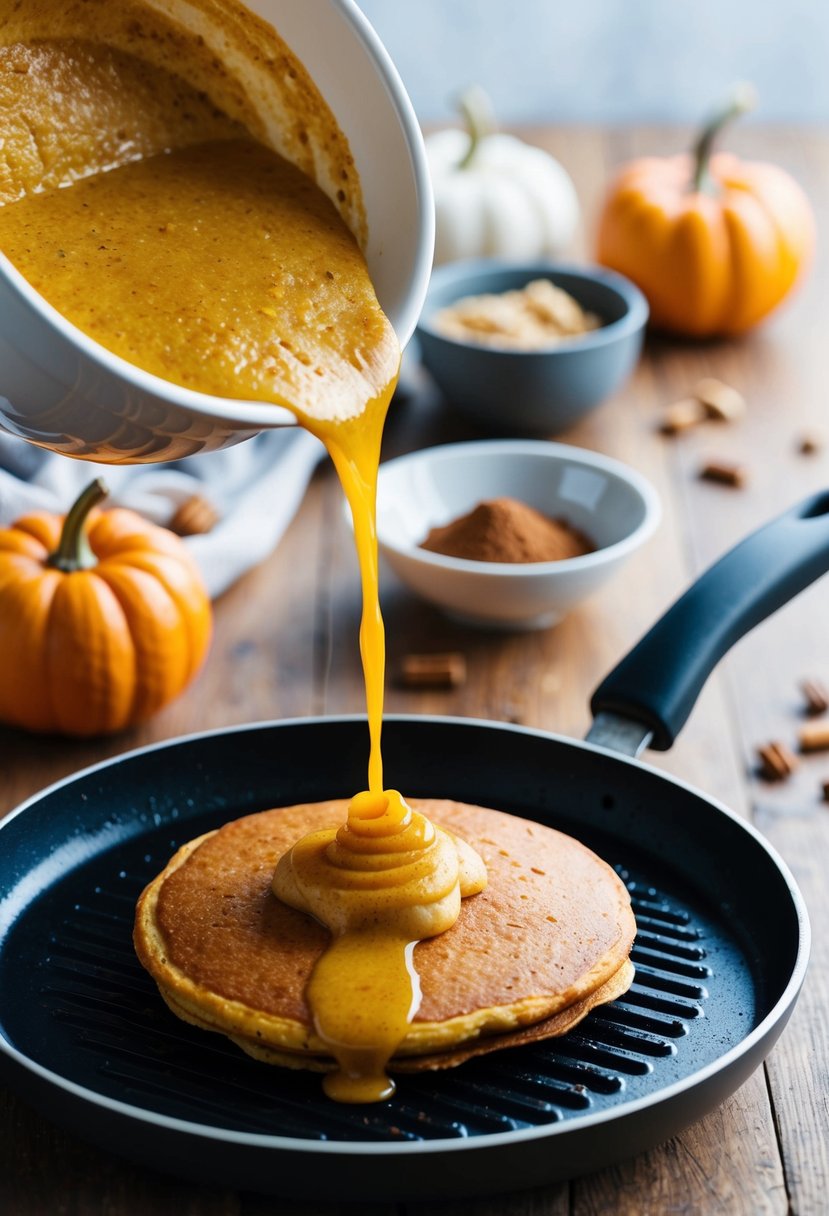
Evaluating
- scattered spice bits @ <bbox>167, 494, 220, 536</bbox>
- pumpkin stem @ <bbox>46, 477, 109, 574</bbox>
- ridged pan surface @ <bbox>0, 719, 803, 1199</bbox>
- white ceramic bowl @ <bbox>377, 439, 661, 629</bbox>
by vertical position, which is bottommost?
white ceramic bowl @ <bbox>377, 439, 661, 629</bbox>

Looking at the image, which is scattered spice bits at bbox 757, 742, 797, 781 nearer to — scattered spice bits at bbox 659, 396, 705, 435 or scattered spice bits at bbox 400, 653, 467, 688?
scattered spice bits at bbox 400, 653, 467, 688

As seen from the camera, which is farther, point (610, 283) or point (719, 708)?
point (610, 283)

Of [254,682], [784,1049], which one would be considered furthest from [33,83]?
[784,1049]

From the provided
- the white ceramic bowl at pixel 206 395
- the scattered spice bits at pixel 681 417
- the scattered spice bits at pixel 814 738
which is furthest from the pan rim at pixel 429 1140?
the scattered spice bits at pixel 681 417

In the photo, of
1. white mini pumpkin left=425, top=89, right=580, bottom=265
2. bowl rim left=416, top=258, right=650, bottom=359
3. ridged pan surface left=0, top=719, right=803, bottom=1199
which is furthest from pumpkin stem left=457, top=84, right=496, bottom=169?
ridged pan surface left=0, top=719, right=803, bottom=1199

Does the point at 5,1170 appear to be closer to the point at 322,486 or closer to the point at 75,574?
the point at 75,574

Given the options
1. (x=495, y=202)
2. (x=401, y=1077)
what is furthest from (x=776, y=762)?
(x=495, y=202)
